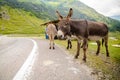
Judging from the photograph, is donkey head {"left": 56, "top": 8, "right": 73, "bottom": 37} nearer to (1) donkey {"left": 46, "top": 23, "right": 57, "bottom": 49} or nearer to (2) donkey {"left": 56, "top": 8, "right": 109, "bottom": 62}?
(2) donkey {"left": 56, "top": 8, "right": 109, "bottom": 62}

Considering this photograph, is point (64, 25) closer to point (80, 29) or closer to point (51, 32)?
point (80, 29)

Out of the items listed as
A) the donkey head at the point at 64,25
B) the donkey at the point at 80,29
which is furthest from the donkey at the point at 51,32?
the donkey head at the point at 64,25

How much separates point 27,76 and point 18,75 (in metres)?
0.37

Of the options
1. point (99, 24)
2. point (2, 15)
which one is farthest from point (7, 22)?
point (99, 24)

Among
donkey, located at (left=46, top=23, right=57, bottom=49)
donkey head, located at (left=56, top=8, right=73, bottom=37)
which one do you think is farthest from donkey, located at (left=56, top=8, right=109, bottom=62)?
donkey, located at (left=46, top=23, right=57, bottom=49)

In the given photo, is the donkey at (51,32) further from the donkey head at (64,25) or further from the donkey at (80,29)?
the donkey head at (64,25)

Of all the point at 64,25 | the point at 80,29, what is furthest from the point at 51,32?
the point at 64,25

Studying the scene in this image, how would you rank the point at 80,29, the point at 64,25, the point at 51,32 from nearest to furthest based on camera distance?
the point at 64,25, the point at 80,29, the point at 51,32

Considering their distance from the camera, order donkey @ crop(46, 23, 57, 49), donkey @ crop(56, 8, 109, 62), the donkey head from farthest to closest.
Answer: donkey @ crop(46, 23, 57, 49) < donkey @ crop(56, 8, 109, 62) < the donkey head

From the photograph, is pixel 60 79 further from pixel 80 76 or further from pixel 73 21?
pixel 73 21

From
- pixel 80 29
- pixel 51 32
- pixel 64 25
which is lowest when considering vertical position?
pixel 51 32

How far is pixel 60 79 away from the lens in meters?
7.98

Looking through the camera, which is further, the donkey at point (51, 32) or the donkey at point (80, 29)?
the donkey at point (51, 32)

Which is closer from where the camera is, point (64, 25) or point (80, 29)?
point (64, 25)
